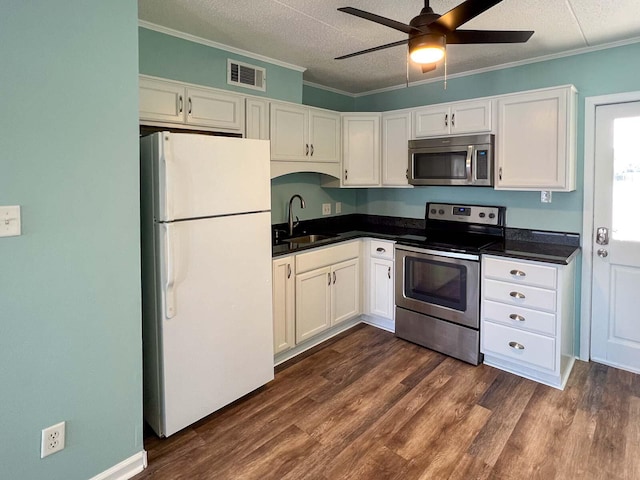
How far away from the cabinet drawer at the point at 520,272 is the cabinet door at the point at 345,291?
3.96 feet

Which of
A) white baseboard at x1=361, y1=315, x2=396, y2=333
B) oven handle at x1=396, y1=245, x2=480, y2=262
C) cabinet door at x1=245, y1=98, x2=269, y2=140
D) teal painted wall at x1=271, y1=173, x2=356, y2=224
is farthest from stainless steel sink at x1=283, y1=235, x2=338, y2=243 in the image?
cabinet door at x1=245, y1=98, x2=269, y2=140

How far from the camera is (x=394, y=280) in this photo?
362cm

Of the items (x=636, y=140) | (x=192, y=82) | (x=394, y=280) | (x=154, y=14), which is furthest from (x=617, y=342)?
(x=154, y=14)

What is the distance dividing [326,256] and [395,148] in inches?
53.0

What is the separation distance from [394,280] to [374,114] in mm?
1672

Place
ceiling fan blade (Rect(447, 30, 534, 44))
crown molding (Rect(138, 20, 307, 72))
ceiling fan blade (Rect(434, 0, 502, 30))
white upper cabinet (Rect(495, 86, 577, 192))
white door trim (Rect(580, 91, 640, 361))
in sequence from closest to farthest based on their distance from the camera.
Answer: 1. ceiling fan blade (Rect(434, 0, 502, 30))
2. ceiling fan blade (Rect(447, 30, 534, 44))
3. crown molding (Rect(138, 20, 307, 72))
4. white upper cabinet (Rect(495, 86, 577, 192))
5. white door trim (Rect(580, 91, 640, 361))

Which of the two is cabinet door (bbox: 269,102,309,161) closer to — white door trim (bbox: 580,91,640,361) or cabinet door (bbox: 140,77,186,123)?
cabinet door (bbox: 140,77,186,123)

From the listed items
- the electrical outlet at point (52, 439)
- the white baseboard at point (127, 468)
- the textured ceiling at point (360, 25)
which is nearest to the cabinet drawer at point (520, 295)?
the textured ceiling at point (360, 25)

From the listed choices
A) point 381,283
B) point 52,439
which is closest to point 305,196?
point 381,283

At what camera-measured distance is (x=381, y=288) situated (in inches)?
148

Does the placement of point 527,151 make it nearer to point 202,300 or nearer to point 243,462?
point 202,300

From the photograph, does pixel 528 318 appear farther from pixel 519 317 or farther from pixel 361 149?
pixel 361 149

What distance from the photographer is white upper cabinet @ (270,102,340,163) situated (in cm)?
320

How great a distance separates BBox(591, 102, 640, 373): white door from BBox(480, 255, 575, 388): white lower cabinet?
246 millimetres
